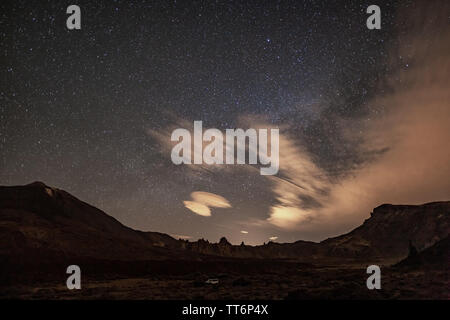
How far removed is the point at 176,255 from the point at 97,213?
56.1 m

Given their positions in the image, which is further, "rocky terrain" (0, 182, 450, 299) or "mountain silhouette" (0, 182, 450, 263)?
"mountain silhouette" (0, 182, 450, 263)

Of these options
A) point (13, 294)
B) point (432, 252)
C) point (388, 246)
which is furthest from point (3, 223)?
point (388, 246)

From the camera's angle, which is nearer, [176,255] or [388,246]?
[176,255]

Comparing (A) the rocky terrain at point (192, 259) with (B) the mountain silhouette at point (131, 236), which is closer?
(A) the rocky terrain at point (192, 259)

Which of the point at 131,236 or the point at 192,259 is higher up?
the point at 131,236

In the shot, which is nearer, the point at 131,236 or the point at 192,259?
the point at 192,259

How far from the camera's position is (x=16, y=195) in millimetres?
98062

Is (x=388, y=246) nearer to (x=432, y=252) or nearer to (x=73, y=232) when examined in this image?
(x=432, y=252)

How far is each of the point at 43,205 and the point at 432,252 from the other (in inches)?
4202

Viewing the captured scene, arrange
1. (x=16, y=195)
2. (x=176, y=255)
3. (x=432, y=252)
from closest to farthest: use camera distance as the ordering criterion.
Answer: (x=432, y=252), (x=176, y=255), (x=16, y=195)

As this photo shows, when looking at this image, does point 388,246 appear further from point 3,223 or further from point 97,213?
point 3,223
